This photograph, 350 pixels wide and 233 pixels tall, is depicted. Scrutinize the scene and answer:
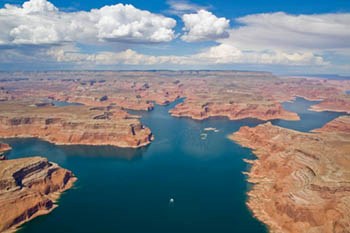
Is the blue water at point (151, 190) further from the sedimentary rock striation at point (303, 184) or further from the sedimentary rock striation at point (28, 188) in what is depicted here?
the sedimentary rock striation at point (303, 184)

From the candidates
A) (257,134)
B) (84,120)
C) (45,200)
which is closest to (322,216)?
(45,200)

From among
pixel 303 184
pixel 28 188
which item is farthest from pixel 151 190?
pixel 303 184

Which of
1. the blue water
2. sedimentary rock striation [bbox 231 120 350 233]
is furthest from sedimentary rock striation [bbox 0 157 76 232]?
sedimentary rock striation [bbox 231 120 350 233]

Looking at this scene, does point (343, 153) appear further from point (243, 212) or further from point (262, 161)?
point (243, 212)

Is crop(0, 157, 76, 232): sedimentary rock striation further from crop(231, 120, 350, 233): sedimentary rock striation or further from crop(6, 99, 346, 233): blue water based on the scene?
crop(231, 120, 350, 233): sedimentary rock striation

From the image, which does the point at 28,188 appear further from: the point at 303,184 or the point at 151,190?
the point at 303,184

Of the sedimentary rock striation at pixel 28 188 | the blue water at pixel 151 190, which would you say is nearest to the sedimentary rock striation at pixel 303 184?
the blue water at pixel 151 190

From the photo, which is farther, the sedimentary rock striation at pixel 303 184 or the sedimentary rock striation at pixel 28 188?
the sedimentary rock striation at pixel 28 188
